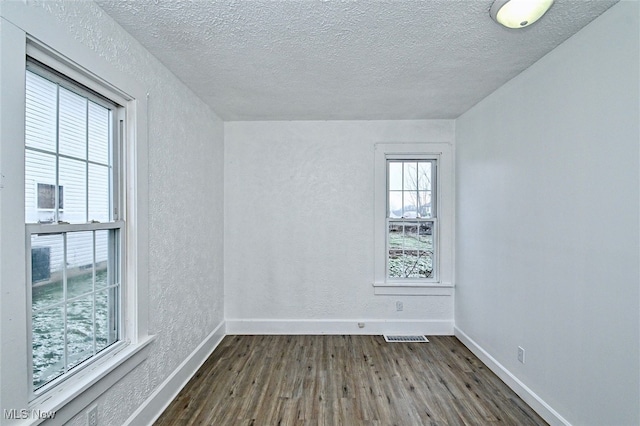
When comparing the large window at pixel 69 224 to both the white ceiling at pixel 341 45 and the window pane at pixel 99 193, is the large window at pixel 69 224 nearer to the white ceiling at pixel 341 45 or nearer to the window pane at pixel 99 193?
the window pane at pixel 99 193

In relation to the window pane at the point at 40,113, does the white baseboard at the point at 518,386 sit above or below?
below

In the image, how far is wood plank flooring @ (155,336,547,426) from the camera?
2.14m

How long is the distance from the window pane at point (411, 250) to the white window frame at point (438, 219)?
0.31ft

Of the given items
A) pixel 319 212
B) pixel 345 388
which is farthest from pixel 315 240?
pixel 345 388

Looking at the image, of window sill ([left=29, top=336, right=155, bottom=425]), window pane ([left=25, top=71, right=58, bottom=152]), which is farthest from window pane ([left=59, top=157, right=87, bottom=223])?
window sill ([left=29, top=336, right=155, bottom=425])

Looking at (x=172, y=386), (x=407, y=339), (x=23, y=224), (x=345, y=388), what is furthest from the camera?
(x=407, y=339)

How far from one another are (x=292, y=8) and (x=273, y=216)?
2358 millimetres

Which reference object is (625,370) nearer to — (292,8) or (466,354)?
(466,354)

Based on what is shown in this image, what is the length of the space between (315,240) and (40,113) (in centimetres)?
268

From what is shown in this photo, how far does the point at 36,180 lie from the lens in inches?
52.9

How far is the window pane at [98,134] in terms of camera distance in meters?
1.69

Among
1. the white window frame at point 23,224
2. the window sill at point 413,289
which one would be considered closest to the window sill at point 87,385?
the white window frame at point 23,224

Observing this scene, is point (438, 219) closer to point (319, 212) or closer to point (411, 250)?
point (411, 250)

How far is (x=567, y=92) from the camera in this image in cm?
193
